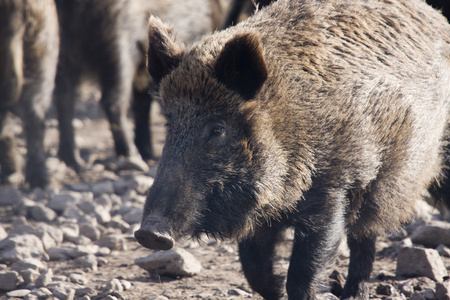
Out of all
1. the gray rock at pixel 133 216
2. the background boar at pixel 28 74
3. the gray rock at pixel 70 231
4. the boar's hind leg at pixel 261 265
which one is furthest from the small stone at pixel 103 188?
the boar's hind leg at pixel 261 265

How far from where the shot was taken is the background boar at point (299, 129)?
2.81 meters

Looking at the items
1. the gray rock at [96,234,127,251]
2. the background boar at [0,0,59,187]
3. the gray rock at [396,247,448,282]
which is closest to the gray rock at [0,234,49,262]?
the gray rock at [96,234,127,251]

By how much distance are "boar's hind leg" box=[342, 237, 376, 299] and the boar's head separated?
797mm

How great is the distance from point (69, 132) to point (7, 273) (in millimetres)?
3509

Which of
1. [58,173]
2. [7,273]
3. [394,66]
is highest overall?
[394,66]

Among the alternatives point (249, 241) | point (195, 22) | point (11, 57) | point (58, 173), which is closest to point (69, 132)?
point (58, 173)

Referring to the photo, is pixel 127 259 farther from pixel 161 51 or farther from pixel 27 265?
pixel 161 51

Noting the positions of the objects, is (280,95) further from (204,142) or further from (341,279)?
(341,279)

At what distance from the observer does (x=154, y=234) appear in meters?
2.58

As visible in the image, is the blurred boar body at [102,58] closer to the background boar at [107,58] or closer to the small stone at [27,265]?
the background boar at [107,58]

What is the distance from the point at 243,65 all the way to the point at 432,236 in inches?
79.3

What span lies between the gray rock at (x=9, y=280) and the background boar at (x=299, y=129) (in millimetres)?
1138

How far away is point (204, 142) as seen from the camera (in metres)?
2.84

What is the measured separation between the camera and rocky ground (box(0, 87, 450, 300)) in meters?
3.40
